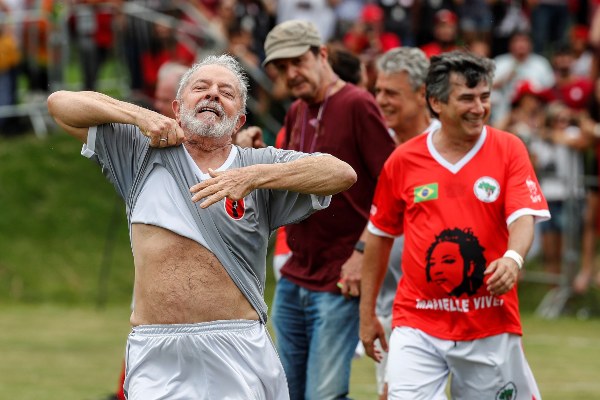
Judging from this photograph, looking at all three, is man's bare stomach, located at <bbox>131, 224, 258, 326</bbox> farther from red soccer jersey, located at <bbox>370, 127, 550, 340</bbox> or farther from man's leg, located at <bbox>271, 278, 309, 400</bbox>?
man's leg, located at <bbox>271, 278, 309, 400</bbox>

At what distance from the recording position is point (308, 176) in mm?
5910

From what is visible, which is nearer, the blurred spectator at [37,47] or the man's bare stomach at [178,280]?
the man's bare stomach at [178,280]

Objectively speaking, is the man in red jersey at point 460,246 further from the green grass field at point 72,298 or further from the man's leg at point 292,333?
the green grass field at point 72,298

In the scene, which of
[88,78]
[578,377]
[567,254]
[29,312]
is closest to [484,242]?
[578,377]

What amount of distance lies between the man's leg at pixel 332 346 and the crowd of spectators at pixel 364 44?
8889 mm

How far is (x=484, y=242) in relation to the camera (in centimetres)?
701

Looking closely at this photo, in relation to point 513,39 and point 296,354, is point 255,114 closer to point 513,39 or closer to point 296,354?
point 513,39

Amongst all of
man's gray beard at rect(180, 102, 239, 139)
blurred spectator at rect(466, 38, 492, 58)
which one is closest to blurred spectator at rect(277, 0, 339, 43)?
blurred spectator at rect(466, 38, 492, 58)

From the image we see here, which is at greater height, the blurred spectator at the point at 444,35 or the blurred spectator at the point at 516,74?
the blurred spectator at the point at 444,35

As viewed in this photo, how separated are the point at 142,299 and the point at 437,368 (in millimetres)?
1943

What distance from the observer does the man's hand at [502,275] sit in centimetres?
644

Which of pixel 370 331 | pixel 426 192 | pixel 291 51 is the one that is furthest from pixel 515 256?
pixel 291 51

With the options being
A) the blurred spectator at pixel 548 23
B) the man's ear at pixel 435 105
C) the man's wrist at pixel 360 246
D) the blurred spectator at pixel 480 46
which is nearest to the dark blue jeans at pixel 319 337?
the man's wrist at pixel 360 246

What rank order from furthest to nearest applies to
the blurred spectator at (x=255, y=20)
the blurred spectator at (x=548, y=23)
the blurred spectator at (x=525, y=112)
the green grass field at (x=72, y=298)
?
the blurred spectator at (x=548, y=23), the blurred spectator at (x=255, y=20), the blurred spectator at (x=525, y=112), the green grass field at (x=72, y=298)
